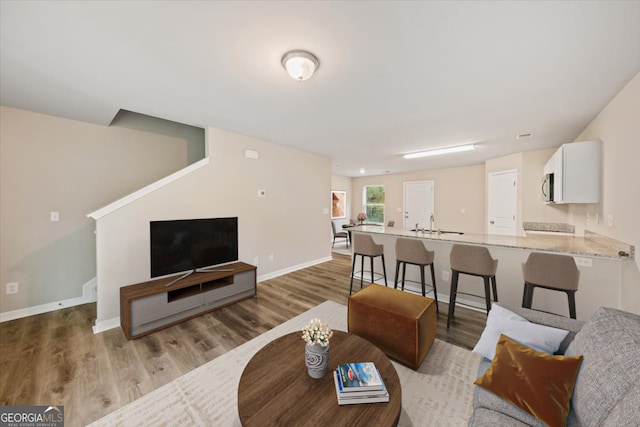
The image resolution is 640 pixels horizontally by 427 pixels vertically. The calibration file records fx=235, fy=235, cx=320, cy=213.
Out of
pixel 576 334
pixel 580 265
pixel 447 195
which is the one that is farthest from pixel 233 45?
pixel 447 195

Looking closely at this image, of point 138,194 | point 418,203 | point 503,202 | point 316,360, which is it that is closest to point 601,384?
point 316,360

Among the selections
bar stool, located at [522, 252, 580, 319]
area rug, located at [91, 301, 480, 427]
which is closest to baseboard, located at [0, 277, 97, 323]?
area rug, located at [91, 301, 480, 427]

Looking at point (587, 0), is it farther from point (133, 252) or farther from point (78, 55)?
point (133, 252)

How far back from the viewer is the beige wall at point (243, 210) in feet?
8.87

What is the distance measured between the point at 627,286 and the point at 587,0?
2563 millimetres

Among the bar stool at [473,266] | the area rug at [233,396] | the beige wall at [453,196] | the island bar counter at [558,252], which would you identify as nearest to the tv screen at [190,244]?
the area rug at [233,396]

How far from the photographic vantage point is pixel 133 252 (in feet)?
9.25

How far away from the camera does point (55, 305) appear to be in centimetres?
299

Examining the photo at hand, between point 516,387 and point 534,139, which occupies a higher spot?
point 534,139

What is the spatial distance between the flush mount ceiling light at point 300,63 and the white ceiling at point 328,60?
5 centimetres

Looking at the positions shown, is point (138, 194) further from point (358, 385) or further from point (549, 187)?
point (549, 187)

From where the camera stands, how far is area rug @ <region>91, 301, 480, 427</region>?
1.51 meters

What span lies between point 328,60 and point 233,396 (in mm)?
2605

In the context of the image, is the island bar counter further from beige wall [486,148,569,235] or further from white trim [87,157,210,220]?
white trim [87,157,210,220]
